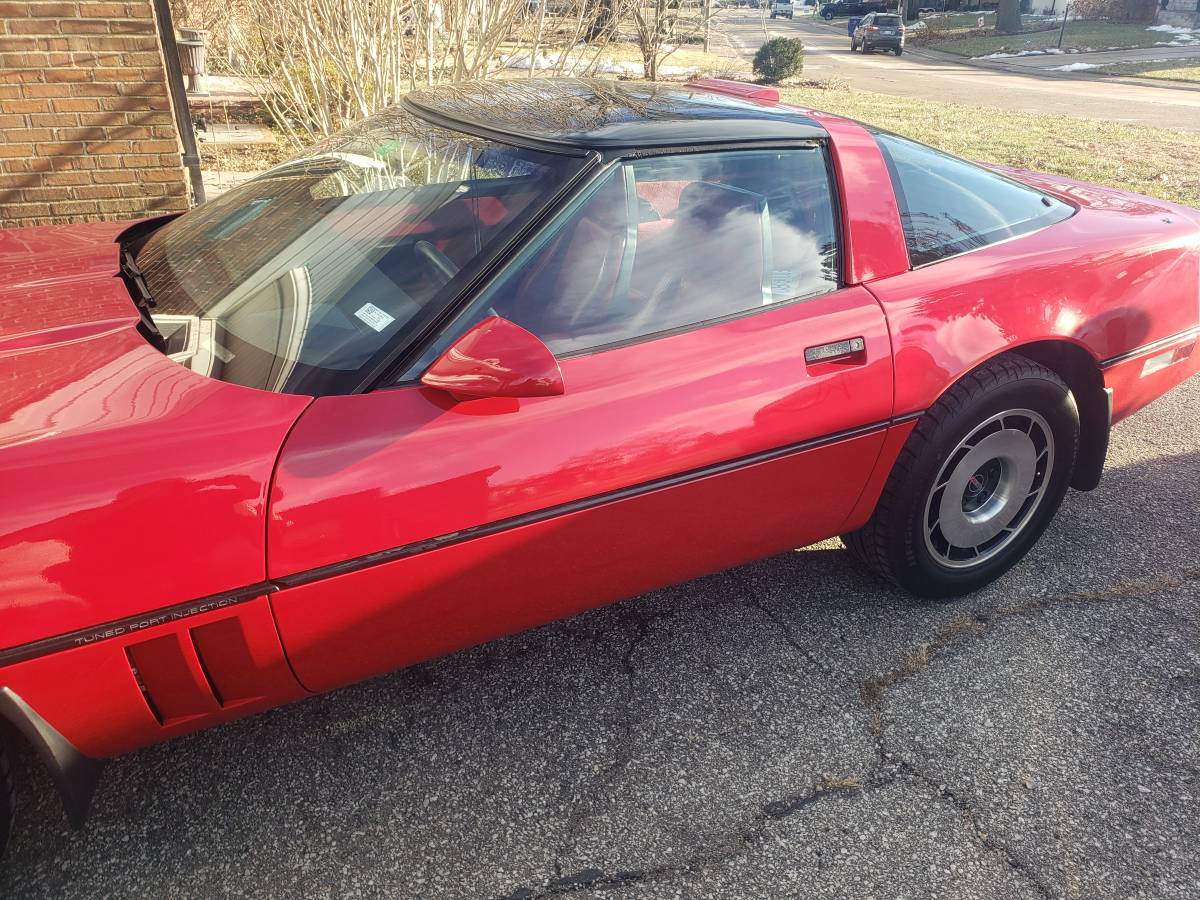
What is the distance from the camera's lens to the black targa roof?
88.4 inches

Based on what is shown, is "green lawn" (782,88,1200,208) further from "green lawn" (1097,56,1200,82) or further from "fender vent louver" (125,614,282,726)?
"green lawn" (1097,56,1200,82)

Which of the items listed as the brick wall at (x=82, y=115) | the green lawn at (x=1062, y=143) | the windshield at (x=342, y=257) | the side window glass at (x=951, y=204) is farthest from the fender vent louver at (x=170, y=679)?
the green lawn at (x=1062, y=143)

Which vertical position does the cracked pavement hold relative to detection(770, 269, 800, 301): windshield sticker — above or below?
below

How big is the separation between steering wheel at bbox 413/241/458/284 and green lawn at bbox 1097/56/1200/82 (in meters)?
23.5

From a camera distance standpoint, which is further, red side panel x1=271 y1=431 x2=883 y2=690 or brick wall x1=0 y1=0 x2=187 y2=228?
brick wall x1=0 y1=0 x2=187 y2=228

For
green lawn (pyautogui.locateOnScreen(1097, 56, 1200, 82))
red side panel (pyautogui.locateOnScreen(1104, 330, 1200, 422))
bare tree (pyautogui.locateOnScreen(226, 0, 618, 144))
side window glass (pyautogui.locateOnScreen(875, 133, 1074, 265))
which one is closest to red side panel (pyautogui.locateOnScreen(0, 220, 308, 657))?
side window glass (pyautogui.locateOnScreen(875, 133, 1074, 265))

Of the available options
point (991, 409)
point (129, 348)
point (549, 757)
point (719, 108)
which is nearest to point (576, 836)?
point (549, 757)

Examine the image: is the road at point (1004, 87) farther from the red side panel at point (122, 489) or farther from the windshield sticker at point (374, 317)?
the red side panel at point (122, 489)

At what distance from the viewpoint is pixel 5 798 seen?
1.71m

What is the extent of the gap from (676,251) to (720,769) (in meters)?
1.28

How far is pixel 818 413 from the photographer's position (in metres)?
2.24

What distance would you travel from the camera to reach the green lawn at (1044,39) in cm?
2948

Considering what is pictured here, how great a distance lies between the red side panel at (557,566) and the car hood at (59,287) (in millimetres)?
845

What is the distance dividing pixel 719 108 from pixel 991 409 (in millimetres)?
1150
